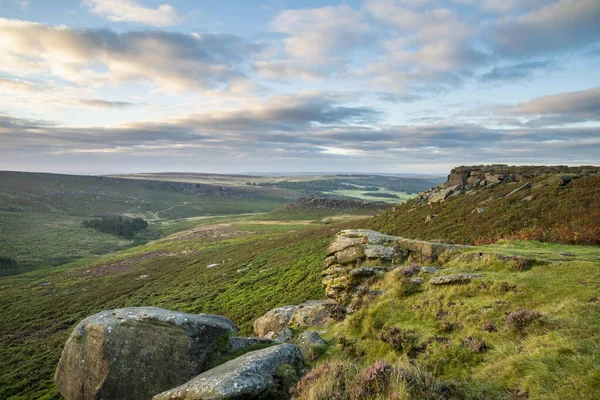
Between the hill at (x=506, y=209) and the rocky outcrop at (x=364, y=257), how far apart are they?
32.3ft

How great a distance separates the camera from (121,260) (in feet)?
274

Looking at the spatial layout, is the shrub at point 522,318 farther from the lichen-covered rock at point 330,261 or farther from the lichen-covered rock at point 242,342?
the lichen-covered rock at point 330,261

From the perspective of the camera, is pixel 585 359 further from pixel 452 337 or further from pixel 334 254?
pixel 334 254

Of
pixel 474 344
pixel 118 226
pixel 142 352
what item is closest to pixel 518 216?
pixel 474 344

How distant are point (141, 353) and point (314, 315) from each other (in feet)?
30.6

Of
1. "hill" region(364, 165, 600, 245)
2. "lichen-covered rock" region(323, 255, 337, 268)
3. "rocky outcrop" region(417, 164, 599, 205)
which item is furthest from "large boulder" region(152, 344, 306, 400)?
"rocky outcrop" region(417, 164, 599, 205)

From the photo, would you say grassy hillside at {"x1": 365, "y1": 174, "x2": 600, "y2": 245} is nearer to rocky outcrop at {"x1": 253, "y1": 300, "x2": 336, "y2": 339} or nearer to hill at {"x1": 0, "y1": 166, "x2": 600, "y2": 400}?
hill at {"x1": 0, "y1": 166, "x2": 600, "y2": 400}

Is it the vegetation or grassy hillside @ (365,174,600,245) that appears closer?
grassy hillside @ (365,174,600,245)

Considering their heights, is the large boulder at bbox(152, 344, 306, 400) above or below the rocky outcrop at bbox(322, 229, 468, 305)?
below

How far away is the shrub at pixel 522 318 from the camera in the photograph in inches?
351

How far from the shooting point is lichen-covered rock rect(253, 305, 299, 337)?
20516mm

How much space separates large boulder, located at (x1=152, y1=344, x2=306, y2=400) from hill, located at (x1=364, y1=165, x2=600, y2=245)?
21.1 metres

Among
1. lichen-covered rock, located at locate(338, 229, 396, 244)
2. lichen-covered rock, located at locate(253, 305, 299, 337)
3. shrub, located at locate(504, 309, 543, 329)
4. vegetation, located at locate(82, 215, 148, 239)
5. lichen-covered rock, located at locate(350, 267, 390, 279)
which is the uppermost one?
lichen-covered rock, located at locate(338, 229, 396, 244)

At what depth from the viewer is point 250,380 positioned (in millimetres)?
8719
